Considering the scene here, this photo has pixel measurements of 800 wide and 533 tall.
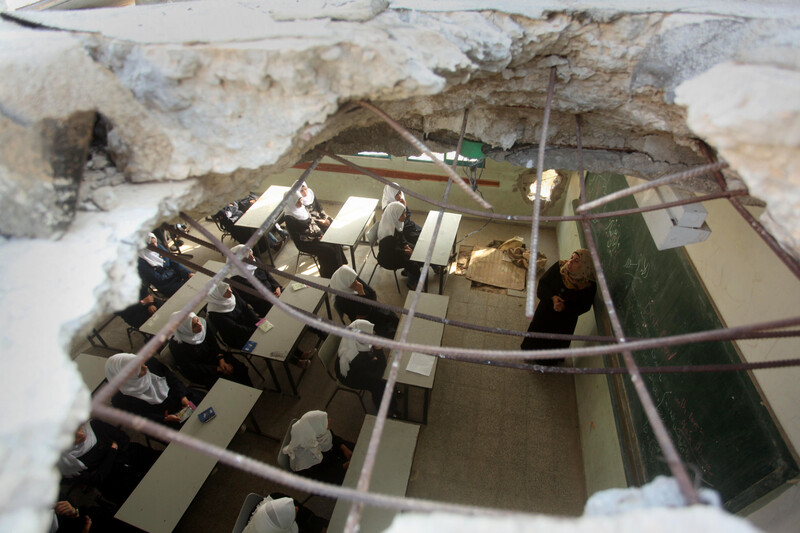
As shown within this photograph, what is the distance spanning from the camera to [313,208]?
6.93 m

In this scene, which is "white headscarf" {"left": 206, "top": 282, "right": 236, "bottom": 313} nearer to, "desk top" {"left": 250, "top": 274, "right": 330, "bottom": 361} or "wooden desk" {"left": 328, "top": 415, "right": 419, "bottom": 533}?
"desk top" {"left": 250, "top": 274, "right": 330, "bottom": 361}

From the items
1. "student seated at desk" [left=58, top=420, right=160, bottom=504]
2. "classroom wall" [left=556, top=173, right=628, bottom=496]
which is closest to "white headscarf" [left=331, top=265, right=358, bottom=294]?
"student seated at desk" [left=58, top=420, right=160, bottom=504]

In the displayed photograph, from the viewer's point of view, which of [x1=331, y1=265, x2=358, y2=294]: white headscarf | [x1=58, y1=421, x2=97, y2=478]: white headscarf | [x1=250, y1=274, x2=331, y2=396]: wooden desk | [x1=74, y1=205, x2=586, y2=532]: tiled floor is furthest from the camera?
[x1=331, y1=265, x2=358, y2=294]: white headscarf

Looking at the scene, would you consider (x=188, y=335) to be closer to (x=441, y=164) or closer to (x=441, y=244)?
(x=441, y=244)

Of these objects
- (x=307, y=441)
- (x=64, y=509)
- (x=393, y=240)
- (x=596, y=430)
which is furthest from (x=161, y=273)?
(x=596, y=430)

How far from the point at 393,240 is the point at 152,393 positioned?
3.54 metres

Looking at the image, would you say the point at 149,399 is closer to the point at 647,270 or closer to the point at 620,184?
the point at 647,270

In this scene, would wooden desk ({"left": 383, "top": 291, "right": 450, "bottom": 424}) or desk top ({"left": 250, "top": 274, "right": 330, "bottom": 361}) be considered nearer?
wooden desk ({"left": 383, "top": 291, "right": 450, "bottom": 424})

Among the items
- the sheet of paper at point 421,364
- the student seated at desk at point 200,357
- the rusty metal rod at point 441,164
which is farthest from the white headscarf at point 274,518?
the rusty metal rod at point 441,164

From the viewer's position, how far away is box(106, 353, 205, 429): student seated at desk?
4035 mm

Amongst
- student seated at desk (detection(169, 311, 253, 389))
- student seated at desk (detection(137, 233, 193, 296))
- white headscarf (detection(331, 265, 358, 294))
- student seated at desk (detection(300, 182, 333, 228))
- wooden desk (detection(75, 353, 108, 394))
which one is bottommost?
wooden desk (detection(75, 353, 108, 394))

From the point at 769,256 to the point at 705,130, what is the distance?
1346 millimetres

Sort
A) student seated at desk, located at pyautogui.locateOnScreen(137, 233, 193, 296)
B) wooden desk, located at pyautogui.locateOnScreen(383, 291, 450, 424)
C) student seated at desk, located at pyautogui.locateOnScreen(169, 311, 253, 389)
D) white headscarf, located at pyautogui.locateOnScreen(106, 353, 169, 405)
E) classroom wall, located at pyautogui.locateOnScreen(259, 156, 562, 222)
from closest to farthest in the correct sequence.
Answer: white headscarf, located at pyautogui.locateOnScreen(106, 353, 169, 405) → wooden desk, located at pyautogui.locateOnScreen(383, 291, 450, 424) → student seated at desk, located at pyautogui.locateOnScreen(169, 311, 253, 389) → student seated at desk, located at pyautogui.locateOnScreen(137, 233, 193, 296) → classroom wall, located at pyautogui.locateOnScreen(259, 156, 562, 222)

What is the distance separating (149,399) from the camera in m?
4.17
